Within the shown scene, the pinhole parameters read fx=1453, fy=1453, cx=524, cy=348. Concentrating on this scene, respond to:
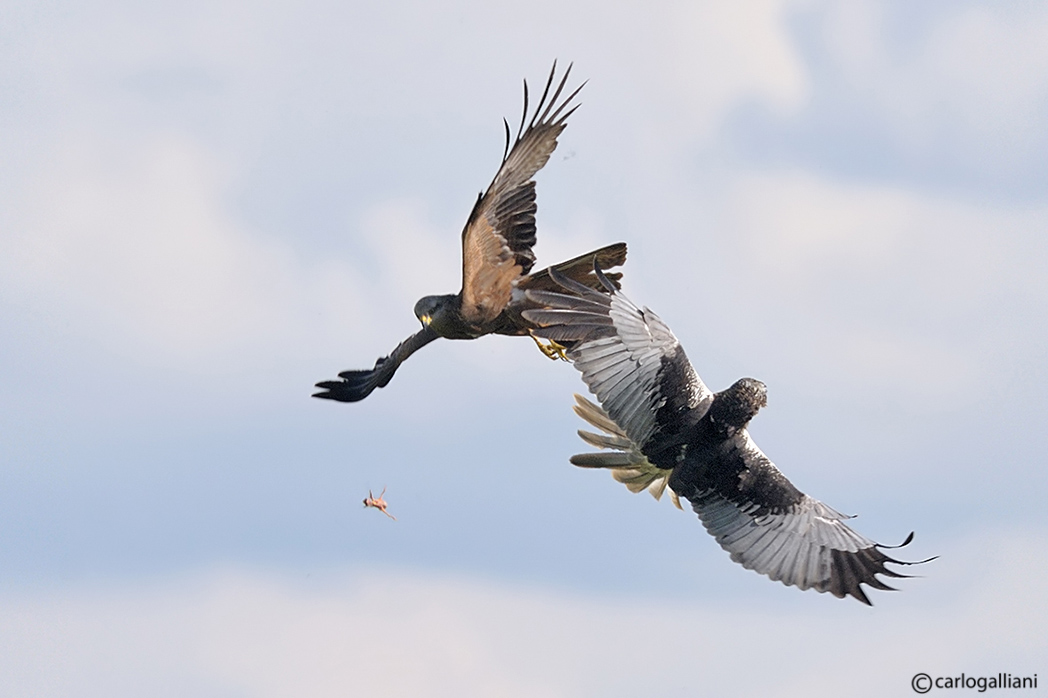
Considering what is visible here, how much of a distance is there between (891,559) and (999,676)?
259cm

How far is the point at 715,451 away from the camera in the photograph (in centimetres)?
1389

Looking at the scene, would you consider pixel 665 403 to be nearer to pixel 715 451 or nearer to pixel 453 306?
pixel 715 451

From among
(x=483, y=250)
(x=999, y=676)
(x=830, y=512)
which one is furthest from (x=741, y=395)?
(x=999, y=676)

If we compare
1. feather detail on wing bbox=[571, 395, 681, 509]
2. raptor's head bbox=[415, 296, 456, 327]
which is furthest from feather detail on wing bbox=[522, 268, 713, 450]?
raptor's head bbox=[415, 296, 456, 327]

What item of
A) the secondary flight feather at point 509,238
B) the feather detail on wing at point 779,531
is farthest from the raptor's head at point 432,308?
the feather detail on wing at point 779,531

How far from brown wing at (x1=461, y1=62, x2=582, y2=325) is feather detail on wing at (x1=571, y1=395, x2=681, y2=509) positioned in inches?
62.7

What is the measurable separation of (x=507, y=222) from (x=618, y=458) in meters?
2.74

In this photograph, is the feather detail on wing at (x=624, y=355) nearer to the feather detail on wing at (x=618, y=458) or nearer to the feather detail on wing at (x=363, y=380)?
the feather detail on wing at (x=618, y=458)

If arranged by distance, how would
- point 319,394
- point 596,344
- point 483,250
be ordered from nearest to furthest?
point 596,344 < point 483,250 < point 319,394

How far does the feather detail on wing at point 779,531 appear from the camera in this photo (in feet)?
44.9

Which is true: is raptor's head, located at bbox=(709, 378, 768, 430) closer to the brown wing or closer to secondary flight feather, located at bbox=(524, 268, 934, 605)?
secondary flight feather, located at bbox=(524, 268, 934, 605)

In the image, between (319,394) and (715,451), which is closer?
(715,451)

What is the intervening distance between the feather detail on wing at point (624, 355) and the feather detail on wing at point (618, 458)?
1358 millimetres

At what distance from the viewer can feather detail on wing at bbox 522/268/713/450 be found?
1341 cm
